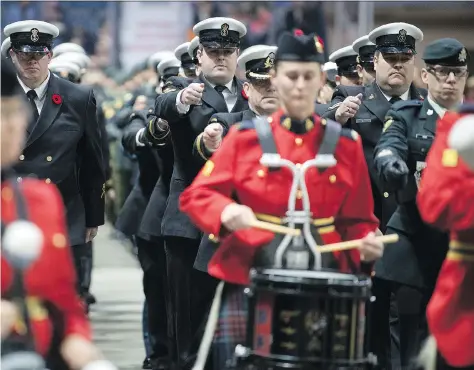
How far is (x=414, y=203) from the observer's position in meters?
9.00

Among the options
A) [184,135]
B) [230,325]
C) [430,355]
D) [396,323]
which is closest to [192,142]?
[184,135]

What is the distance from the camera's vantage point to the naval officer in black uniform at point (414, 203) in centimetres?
881

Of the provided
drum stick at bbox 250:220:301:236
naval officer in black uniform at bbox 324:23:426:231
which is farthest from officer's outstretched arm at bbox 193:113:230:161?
drum stick at bbox 250:220:301:236

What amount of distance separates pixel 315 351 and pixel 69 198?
160 inches

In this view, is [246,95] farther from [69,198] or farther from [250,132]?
[250,132]

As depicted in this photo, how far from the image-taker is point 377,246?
7.20m

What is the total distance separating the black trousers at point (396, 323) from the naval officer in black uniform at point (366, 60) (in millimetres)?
2063

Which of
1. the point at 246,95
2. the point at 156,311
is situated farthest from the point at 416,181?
the point at 156,311

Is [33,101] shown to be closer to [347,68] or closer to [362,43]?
[362,43]

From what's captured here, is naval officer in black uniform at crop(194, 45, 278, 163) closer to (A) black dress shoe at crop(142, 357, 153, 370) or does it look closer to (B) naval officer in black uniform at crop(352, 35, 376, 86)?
(B) naval officer in black uniform at crop(352, 35, 376, 86)

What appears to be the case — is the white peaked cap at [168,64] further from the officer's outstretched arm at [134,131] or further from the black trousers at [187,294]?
the black trousers at [187,294]

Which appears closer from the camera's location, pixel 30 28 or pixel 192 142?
pixel 192 142

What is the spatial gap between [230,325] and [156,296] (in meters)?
4.97

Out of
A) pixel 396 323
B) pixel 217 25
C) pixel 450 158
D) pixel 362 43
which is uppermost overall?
pixel 217 25
